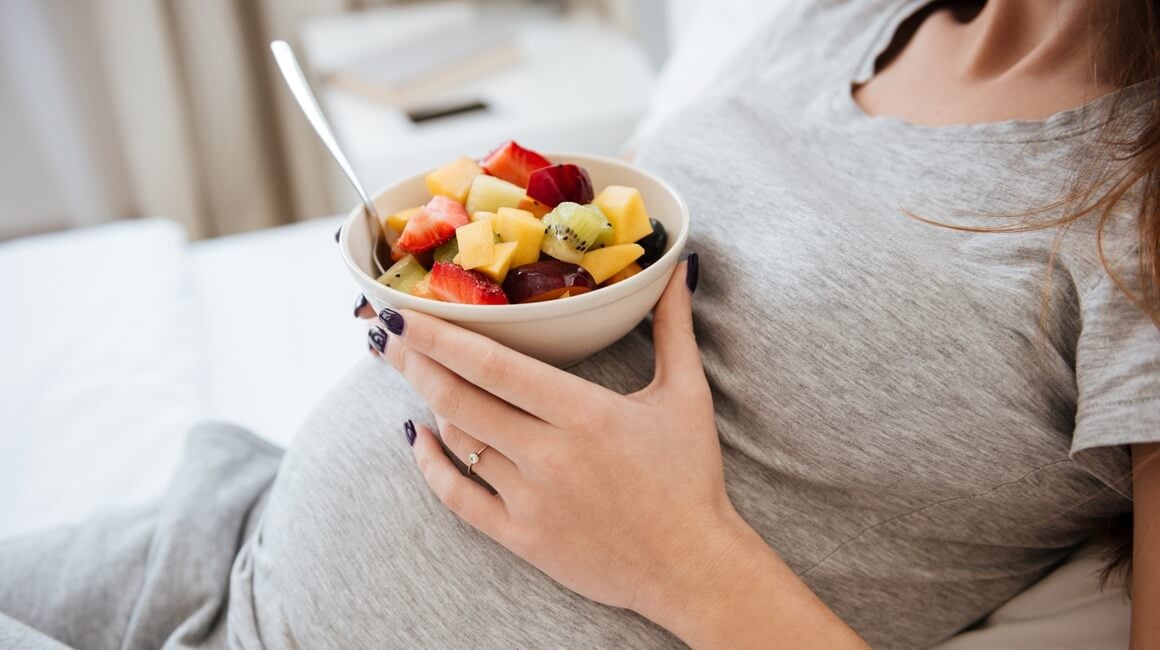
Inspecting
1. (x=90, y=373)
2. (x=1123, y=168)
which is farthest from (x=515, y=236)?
(x=90, y=373)

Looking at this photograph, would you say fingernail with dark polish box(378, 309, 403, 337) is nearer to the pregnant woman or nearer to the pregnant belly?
the pregnant woman

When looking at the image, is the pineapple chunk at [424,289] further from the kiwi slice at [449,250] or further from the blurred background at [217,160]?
the blurred background at [217,160]

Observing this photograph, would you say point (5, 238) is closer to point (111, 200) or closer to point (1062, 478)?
point (111, 200)

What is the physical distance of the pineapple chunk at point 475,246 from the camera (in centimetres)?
53

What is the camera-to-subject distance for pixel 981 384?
1.92ft

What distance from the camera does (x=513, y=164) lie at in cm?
64

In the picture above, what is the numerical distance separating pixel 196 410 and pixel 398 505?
1.75 feet

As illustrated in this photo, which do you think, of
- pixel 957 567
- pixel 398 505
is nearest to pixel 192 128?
pixel 398 505

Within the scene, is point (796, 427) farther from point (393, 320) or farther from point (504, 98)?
point (504, 98)

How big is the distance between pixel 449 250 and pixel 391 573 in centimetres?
Result: 24

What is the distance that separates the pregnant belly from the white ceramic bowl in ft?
0.45

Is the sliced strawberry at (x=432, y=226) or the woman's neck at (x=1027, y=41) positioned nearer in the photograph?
the sliced strawberry at (x=432, y=226)

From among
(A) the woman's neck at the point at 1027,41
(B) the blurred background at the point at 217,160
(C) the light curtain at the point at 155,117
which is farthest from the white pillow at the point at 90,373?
(A) the woman's neck at the point at 1027,41

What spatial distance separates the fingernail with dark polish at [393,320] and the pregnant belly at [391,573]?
135 mm
